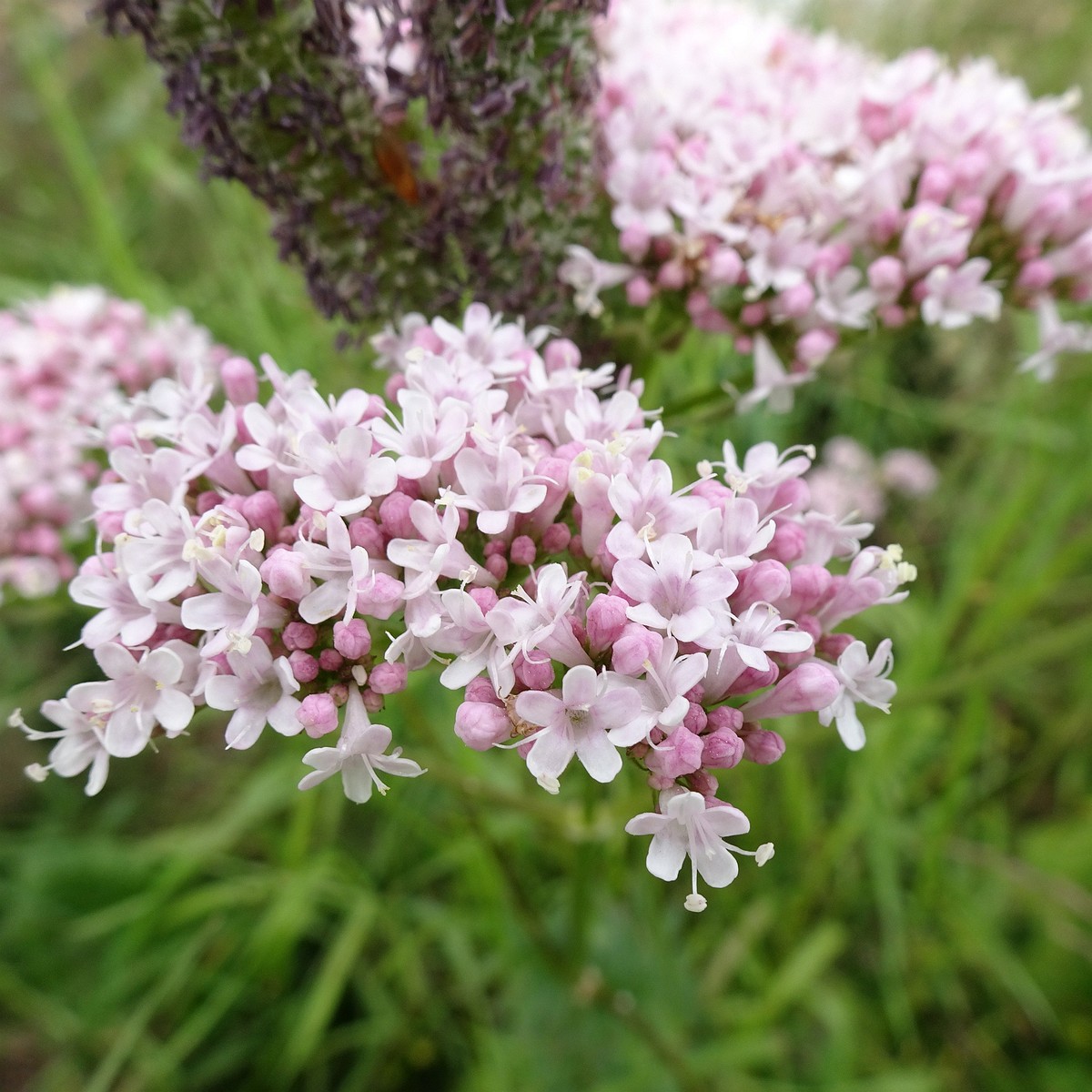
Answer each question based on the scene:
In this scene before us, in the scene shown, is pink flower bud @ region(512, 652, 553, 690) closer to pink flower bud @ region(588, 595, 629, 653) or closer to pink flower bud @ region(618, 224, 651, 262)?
pink flower bud @ region(588, 595, 629, 653)

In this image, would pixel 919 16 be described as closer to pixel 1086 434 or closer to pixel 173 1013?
pixel 1086 434

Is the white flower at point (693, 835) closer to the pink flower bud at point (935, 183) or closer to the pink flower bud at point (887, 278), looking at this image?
the pink flower bud at point (887, 278)

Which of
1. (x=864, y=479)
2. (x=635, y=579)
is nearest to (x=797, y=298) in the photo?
(x=635, y=579)

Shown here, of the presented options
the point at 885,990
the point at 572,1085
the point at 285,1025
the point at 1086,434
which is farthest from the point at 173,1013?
the point at 1086,434

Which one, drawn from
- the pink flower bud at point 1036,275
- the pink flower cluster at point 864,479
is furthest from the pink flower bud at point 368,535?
the pink flower cluster at point 864,479

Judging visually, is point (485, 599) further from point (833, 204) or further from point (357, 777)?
point (833, 204)

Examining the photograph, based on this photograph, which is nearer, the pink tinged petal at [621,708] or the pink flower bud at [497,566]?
the pink tinged petal at [621,708]
